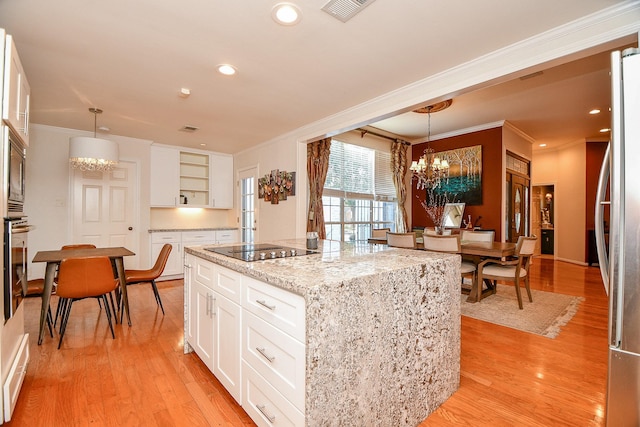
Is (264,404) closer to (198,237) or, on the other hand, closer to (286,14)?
(286,14)

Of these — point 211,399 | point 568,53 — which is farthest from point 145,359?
point 568,53

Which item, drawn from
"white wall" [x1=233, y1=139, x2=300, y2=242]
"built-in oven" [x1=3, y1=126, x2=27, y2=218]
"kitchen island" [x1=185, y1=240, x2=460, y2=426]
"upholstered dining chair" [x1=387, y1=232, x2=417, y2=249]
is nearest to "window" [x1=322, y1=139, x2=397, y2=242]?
"white wall" [x1=233, y1=139, x2=300, y2=242]

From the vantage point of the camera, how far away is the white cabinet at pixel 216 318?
1778 millimetres

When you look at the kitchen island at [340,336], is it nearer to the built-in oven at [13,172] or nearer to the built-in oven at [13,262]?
the built-in oven at [13,262]

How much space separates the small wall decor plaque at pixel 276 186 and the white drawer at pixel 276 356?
3.30 m

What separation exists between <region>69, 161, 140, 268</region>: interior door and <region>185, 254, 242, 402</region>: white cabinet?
140 inches

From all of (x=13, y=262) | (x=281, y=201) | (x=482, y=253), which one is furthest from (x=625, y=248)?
(x=281, y=201)

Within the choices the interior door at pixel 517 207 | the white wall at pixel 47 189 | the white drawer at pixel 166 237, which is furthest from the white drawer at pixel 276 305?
the interior door at pixel 517 207

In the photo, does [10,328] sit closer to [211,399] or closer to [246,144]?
[211,399]

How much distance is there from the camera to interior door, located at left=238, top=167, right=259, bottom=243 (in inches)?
230

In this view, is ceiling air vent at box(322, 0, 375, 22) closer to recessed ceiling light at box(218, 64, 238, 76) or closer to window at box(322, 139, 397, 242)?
recessed ceiling light at box(218, 64, 238, 76)

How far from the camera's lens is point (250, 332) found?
5.33 feet

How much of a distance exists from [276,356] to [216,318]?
757 millimetres

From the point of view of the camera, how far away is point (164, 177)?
5699mm
